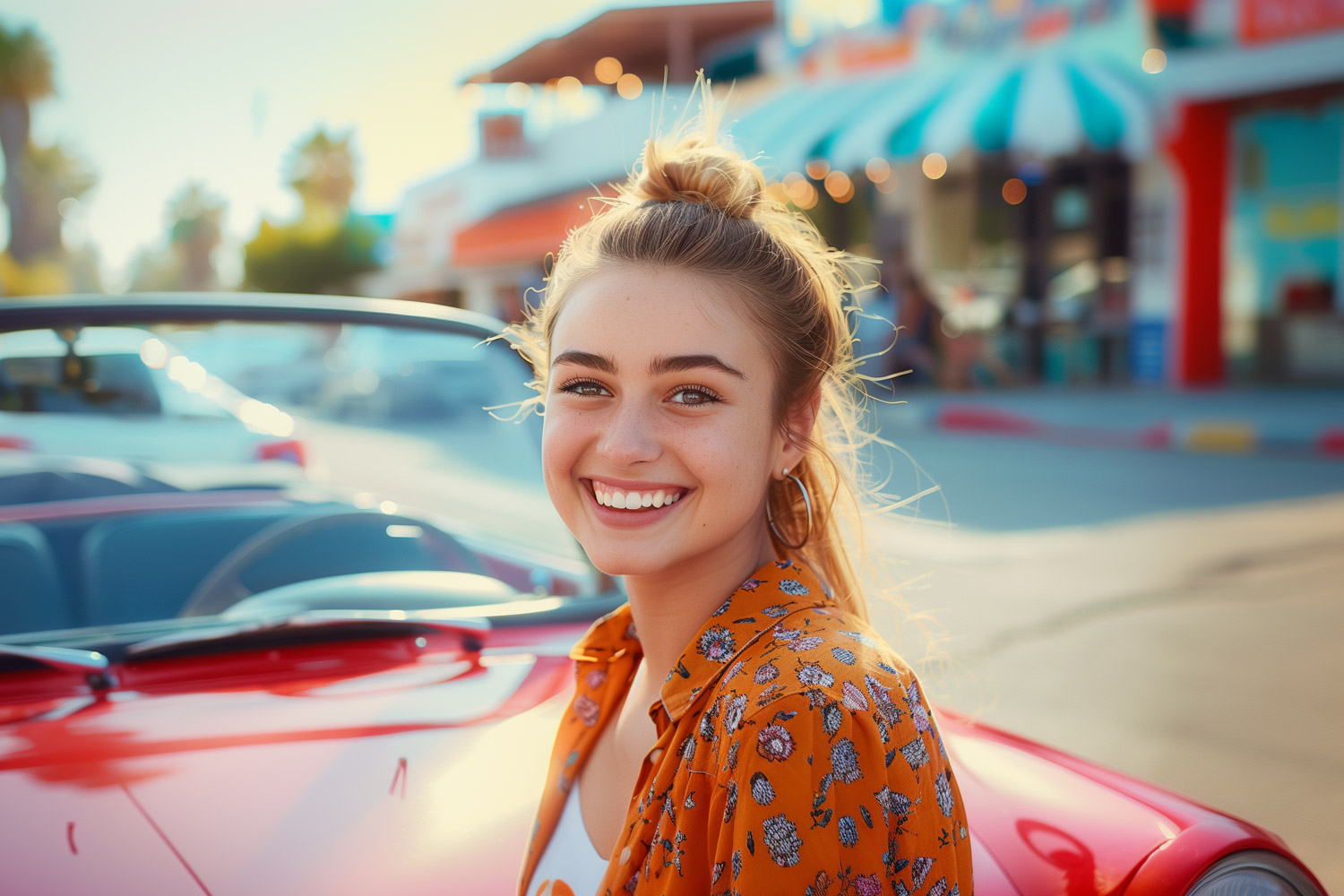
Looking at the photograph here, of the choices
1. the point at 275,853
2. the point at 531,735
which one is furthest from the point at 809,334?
the point at 275,853

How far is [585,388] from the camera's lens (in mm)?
1431

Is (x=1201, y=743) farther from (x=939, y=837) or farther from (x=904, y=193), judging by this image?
(x=904, y=193)

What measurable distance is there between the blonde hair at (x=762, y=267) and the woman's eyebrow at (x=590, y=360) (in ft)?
0.40

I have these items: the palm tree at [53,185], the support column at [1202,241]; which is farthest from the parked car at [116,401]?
the palm tree at [53,185]

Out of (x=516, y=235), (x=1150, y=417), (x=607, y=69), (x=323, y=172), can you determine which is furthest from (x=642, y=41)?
(x=323, y=172)

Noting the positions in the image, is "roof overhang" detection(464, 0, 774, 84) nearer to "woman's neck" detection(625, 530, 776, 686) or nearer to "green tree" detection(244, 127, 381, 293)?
"woman's neck" detection(625, 530, 776, 686)

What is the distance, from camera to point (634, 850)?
1.23 meters

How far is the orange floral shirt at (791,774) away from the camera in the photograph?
107cm

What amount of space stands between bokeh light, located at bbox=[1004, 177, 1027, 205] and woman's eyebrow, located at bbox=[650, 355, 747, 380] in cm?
1790

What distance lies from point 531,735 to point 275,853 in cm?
43

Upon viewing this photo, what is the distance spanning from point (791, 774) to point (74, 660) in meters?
1.24

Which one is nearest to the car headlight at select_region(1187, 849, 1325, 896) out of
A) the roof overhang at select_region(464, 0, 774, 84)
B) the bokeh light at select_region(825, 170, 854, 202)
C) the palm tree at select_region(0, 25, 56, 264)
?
the bokeh light at select_region(825, 170, 854, 202)

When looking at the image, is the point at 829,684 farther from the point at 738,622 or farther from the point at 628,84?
the point at 628,84

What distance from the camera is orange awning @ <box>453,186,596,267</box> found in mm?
25375
